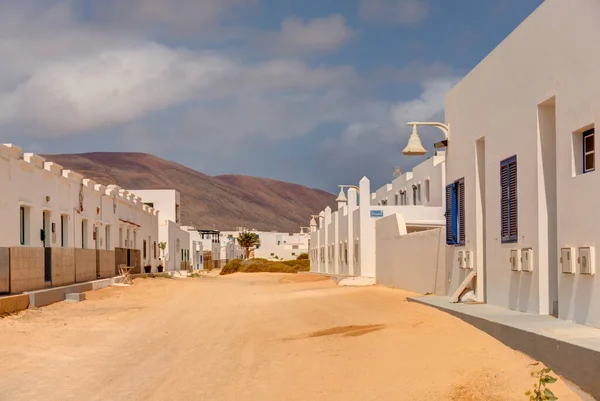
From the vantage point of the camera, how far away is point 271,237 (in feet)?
466

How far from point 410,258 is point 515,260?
37.3ft

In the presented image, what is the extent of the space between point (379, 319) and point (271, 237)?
415 feet

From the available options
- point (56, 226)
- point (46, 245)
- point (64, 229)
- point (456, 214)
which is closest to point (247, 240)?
point (64, 229)

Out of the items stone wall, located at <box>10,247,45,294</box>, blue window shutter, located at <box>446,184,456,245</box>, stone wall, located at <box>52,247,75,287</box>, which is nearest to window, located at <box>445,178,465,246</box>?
blue window shutter, located at <box>446,184,456,245</box>

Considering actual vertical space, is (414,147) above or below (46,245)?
above

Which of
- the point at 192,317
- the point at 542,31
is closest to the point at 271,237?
the point at 192,317

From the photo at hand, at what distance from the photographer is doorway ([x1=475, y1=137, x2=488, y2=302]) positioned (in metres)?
16.3

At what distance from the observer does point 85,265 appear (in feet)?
105

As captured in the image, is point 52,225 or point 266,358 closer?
point 266,358

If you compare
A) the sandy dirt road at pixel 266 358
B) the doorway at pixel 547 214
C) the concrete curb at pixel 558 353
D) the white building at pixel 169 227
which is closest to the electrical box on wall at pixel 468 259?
the sandy dirt road at pixel 266 358

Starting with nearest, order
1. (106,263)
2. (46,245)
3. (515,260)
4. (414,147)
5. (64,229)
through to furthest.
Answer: (515,260)
(414,147)
(46,245)
(64,229)
(106,263)

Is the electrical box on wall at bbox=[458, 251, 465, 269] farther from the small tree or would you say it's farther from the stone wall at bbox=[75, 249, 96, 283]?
the small tree

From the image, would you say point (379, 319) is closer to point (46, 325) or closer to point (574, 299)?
point (574, 299)

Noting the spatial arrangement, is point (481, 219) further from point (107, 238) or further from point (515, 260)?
point (107, 238)
